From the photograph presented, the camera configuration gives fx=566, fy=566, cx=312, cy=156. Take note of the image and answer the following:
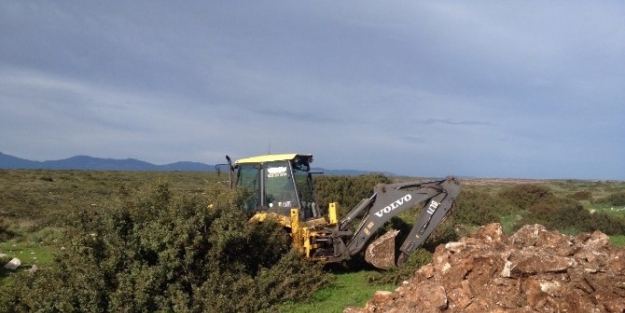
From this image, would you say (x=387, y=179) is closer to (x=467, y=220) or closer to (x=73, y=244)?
(x=467, y=220)

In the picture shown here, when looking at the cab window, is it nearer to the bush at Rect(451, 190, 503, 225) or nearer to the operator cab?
the operator cab

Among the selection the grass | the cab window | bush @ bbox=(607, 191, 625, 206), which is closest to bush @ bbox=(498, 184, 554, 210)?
bush @ bbox=(607, 191, 625, 206)

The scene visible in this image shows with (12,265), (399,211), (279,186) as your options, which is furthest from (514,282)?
(12,265)

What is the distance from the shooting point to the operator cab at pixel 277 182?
12250mm

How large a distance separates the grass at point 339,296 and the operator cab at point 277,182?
1724 millimetres

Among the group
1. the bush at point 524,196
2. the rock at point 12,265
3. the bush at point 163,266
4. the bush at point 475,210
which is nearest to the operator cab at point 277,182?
the bush at point 163,266

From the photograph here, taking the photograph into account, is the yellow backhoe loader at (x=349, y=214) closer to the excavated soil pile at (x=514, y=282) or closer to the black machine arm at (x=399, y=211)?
the black machine arm at (x=399, y=211)

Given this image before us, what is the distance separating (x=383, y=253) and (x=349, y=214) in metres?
1.11

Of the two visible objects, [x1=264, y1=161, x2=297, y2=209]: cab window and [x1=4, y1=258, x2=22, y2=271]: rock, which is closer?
[x1=264, y1=161, x2=297, y2=209]: cab window

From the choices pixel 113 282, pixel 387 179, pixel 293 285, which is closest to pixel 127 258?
pixel 113 282

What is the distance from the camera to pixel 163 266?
9.94 meters

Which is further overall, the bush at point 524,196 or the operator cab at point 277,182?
the bush at point 524,196

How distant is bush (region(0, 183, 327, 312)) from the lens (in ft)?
31.6

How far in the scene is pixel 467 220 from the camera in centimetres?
2464
